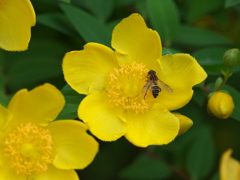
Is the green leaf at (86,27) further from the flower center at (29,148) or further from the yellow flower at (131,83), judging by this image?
the flower center at (29,148)

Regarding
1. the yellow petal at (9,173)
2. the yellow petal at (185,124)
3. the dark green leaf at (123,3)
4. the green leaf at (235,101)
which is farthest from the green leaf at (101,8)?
the yellow petal at (9,173)

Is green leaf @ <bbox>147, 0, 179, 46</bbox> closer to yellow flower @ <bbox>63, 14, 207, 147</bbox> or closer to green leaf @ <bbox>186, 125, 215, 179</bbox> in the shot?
yellow flower @ <bbox>63, 14, 207, 147</bbox>

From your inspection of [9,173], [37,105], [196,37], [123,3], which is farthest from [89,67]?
[196,37]

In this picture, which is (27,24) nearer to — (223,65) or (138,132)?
(138,132)

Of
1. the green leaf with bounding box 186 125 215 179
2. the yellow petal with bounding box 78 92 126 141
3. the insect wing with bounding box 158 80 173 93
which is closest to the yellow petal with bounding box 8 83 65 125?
the yellow petal with bounding box 78 92 126 141

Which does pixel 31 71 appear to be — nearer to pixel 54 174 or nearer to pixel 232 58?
pixel 54 174
